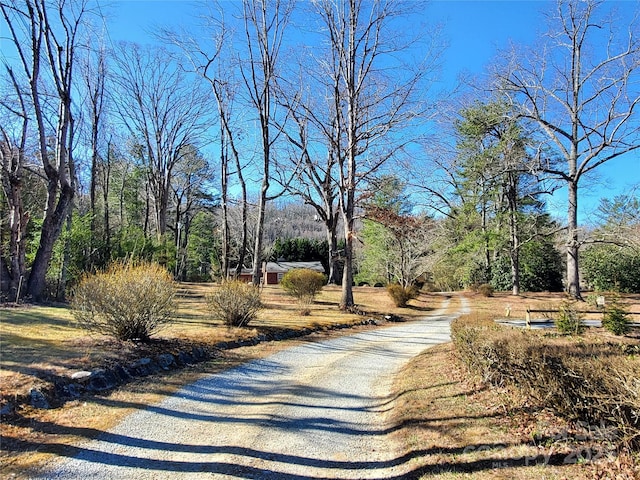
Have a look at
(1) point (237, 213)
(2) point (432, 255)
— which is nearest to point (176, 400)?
(2) point (432, 255)

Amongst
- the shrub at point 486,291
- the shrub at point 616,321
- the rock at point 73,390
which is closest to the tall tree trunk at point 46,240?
the rock at point 73,390

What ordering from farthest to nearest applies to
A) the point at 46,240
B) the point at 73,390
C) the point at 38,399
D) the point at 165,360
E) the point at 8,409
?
the point at 46,240 < the point at 165,360 < the point at 73,390 < the point at 38,399 < the point at 8,409

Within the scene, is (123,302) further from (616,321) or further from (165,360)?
(616,321)

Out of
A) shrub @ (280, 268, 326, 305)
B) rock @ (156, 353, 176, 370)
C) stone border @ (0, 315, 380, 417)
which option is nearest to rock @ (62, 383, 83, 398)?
stone border @ (0, 315, 380, 417)

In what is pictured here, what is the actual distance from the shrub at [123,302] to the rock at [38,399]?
7.61ft

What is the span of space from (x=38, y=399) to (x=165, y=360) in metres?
2.31

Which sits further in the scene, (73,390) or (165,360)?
(165,360)

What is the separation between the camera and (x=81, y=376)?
552cm

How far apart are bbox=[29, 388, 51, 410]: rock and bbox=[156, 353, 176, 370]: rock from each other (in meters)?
2.09

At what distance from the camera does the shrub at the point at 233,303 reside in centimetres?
1048

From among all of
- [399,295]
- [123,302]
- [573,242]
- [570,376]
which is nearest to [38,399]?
[123,302]

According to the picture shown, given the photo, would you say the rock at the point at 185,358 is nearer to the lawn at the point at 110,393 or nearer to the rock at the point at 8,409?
the lawn at the point at 110,393

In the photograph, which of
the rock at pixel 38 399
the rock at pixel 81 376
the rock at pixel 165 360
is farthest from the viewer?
the rock at pixel 165 360

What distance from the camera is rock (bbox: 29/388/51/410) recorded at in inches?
188
